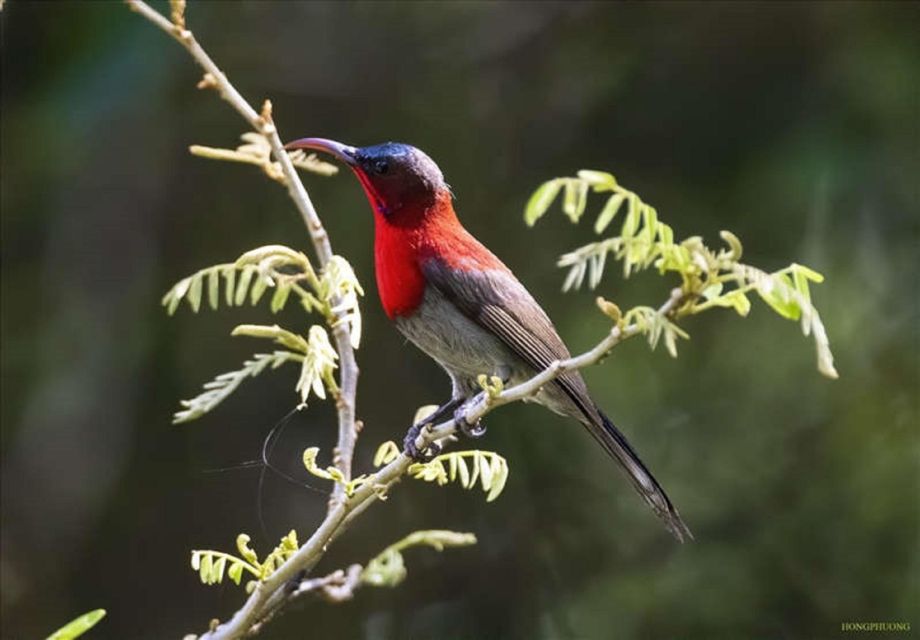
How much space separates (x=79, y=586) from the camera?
18.2ft

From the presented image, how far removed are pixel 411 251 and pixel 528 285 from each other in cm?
237

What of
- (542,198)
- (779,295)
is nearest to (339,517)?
(542,198)

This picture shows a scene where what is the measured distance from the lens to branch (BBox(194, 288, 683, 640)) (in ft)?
4.93

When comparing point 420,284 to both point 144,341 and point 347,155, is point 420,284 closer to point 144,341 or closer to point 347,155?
point 347,155

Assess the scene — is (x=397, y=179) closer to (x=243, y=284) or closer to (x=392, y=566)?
(x=243, y=284)

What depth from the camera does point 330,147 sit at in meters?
2.90

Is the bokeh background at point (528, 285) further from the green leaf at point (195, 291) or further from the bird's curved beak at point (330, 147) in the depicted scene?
the green leaf at point (195, 291)

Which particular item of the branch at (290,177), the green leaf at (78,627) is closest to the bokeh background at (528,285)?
the branch at (290,177)

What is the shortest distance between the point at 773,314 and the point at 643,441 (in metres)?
0.78

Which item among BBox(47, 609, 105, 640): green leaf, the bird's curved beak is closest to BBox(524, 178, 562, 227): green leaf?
BBox(47, 609, 105, 640): green leaf

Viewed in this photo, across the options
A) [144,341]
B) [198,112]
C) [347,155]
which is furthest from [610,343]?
[198,112]

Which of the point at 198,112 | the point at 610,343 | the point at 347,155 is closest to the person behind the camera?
the point at 610,343

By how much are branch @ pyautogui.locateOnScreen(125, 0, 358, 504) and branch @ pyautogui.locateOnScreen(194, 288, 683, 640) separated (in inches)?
2.1

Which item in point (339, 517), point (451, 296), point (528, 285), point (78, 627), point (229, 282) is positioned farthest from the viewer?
point (528, 285)
